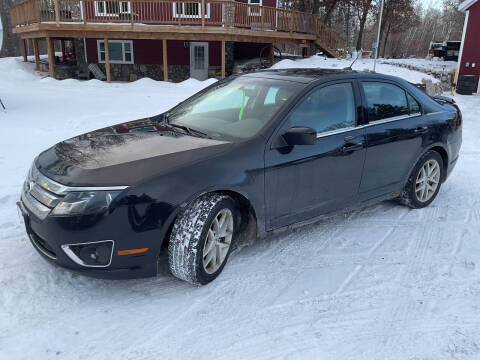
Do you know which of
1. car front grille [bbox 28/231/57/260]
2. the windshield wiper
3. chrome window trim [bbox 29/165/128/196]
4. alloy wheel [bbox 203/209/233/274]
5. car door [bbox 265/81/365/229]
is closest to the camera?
chrome window trim [bbox 29/165/128/196]

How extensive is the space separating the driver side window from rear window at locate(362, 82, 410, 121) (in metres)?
0.26

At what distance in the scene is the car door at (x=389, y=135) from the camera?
4.08 meters

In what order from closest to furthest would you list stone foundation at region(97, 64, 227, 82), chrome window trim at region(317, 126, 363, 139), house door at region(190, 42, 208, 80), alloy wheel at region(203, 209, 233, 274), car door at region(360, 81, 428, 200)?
alloy wheel at region(203, 209, 233, 274) → chrome window trim at region(317, 126, 363, 139) → car door at region(360, 81, 428, 200) → house door at region(190, 42, 208, 80) → stone foundation at region(97, 64, 227, 82)

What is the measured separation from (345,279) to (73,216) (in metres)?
2.12

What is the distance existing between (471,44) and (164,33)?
14997 mm

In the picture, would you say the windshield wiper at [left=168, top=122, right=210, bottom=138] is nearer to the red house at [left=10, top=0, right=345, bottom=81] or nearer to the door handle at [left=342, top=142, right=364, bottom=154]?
the door handle at [left=342, top=142, right=364, bottom=154]

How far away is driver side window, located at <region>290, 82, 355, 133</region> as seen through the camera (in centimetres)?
358

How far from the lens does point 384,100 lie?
429 centimetres

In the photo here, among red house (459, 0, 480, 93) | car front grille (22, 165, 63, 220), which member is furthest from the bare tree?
car front grille (22, 165, 63, 220)

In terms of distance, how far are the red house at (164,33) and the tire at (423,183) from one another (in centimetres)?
1329

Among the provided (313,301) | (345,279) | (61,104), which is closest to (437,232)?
(345,279)

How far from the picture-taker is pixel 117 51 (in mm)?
20703

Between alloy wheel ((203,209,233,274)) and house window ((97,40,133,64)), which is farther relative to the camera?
house window ((97,40,133,64))

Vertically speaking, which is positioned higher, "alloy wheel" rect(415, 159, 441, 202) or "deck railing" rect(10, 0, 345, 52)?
"deck railing" rect(10, 0, 345, 52)
